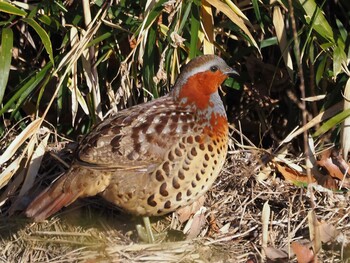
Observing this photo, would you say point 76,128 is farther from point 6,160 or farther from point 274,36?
point 274,36

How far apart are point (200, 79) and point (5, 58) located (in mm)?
1113

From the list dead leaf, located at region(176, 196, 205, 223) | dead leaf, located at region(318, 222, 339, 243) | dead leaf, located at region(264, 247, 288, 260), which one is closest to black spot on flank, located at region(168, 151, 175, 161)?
dead leaf, located at region(176, 196, 205, 223)

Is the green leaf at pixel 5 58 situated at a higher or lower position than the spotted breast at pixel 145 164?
higher

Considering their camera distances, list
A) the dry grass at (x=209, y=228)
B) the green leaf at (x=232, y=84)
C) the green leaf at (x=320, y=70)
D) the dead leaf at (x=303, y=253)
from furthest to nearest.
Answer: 1. the green leaf at (x=232, y=84)
2. the green leaf at (x=320, y=70)
3. the dry grass at (x=209, y=228)
4. the dead leaf at (x=303, y=253)

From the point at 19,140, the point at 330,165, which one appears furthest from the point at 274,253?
the point at 19,140

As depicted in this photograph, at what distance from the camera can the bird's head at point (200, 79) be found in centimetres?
466

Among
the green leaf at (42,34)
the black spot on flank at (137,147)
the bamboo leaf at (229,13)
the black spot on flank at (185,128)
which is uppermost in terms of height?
the bamboo leaf at (229,13)

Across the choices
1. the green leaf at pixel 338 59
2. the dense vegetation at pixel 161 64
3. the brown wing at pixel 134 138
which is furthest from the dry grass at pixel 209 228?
the green leaf at pixel 338 59

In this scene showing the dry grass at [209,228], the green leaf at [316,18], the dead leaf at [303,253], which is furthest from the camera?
the green leaf at [316,18]

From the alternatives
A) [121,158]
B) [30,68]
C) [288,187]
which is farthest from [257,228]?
[30,68]

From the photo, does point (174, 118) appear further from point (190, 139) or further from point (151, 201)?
point (151, 201)

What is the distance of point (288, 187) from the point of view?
4.90 metres

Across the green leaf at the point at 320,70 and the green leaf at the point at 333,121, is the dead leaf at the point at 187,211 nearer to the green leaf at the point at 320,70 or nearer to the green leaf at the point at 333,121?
the green leaf at the point at 333,121

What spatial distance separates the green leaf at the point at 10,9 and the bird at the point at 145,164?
0.92 meters
